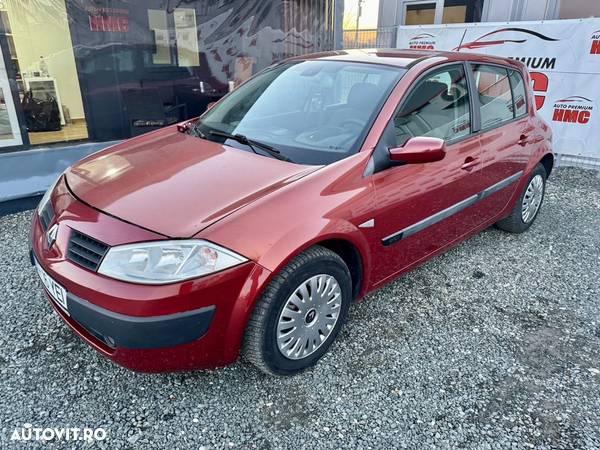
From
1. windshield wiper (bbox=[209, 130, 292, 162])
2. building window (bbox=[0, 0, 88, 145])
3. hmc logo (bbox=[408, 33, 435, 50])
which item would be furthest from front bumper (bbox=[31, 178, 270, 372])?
hmc logo (bbox=[408, 33, 435, 50])

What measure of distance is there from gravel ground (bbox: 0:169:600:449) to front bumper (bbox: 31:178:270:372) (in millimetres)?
310

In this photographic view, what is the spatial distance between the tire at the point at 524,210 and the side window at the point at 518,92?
56 cm

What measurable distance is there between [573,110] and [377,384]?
5543mm

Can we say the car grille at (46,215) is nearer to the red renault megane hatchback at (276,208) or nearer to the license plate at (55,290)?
the red renault megane hatchback at (276,208)

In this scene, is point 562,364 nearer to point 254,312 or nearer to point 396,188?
point 396,188

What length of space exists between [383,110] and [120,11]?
4286 millimetres

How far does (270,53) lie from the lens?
23.5 feet

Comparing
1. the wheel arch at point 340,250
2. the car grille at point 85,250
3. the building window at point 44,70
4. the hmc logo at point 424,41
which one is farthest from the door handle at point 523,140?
the building window at point 44,70

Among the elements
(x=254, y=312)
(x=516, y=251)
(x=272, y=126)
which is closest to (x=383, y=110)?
(x=272, y=126)

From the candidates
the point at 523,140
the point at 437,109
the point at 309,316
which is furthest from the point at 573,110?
the point at 309,316

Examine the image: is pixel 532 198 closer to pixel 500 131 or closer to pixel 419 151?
pixel 500 131

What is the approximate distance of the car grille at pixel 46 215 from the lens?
2298mm

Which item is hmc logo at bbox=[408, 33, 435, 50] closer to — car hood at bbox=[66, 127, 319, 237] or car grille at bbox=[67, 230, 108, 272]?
car hood at bbox=[66, 127, 319, 237]

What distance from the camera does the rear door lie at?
3.29 m
